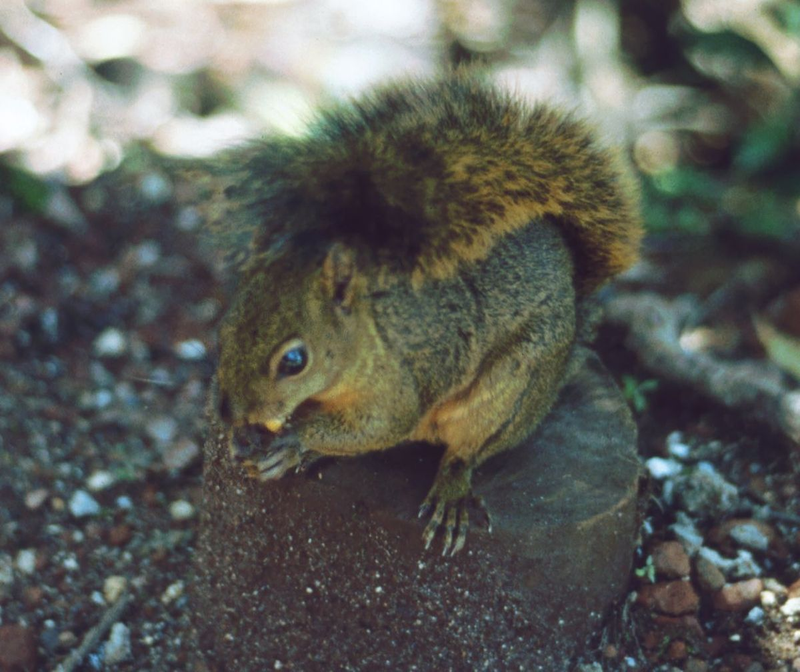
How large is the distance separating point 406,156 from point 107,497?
1486mm

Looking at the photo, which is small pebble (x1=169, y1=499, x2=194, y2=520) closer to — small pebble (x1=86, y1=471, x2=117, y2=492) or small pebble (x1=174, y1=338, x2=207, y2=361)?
small pebble (x1=86, y1=471, x2=117, y2=492)

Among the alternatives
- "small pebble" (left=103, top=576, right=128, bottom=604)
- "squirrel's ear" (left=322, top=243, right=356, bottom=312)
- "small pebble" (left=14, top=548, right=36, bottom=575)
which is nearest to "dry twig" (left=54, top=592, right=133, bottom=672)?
"small pebble" (left=103, top=576, right=128, bottom=604)

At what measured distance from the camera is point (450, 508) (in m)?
1.89

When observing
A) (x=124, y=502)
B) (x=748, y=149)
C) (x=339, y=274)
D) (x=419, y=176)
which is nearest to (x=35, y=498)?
(x=124, y=502)

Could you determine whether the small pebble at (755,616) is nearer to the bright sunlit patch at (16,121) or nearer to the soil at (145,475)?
the soil at (145,475)

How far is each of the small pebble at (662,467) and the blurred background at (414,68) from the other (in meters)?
1.51

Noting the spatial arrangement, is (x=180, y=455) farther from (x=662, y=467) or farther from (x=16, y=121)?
(x=16, y=121)

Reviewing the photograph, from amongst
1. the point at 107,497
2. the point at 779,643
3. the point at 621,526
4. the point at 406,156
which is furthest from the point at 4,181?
the point at 779,643

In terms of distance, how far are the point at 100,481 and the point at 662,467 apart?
61.6 inches

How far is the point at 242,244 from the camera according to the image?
1.77m

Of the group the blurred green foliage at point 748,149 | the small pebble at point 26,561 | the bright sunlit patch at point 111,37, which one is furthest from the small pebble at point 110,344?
the blurred green foliage at point 748,149

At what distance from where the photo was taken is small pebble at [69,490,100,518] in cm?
264

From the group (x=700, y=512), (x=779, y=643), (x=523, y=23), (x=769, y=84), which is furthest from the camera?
(x=523, y=23)

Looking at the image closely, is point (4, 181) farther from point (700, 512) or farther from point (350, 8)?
point (700, 512)
